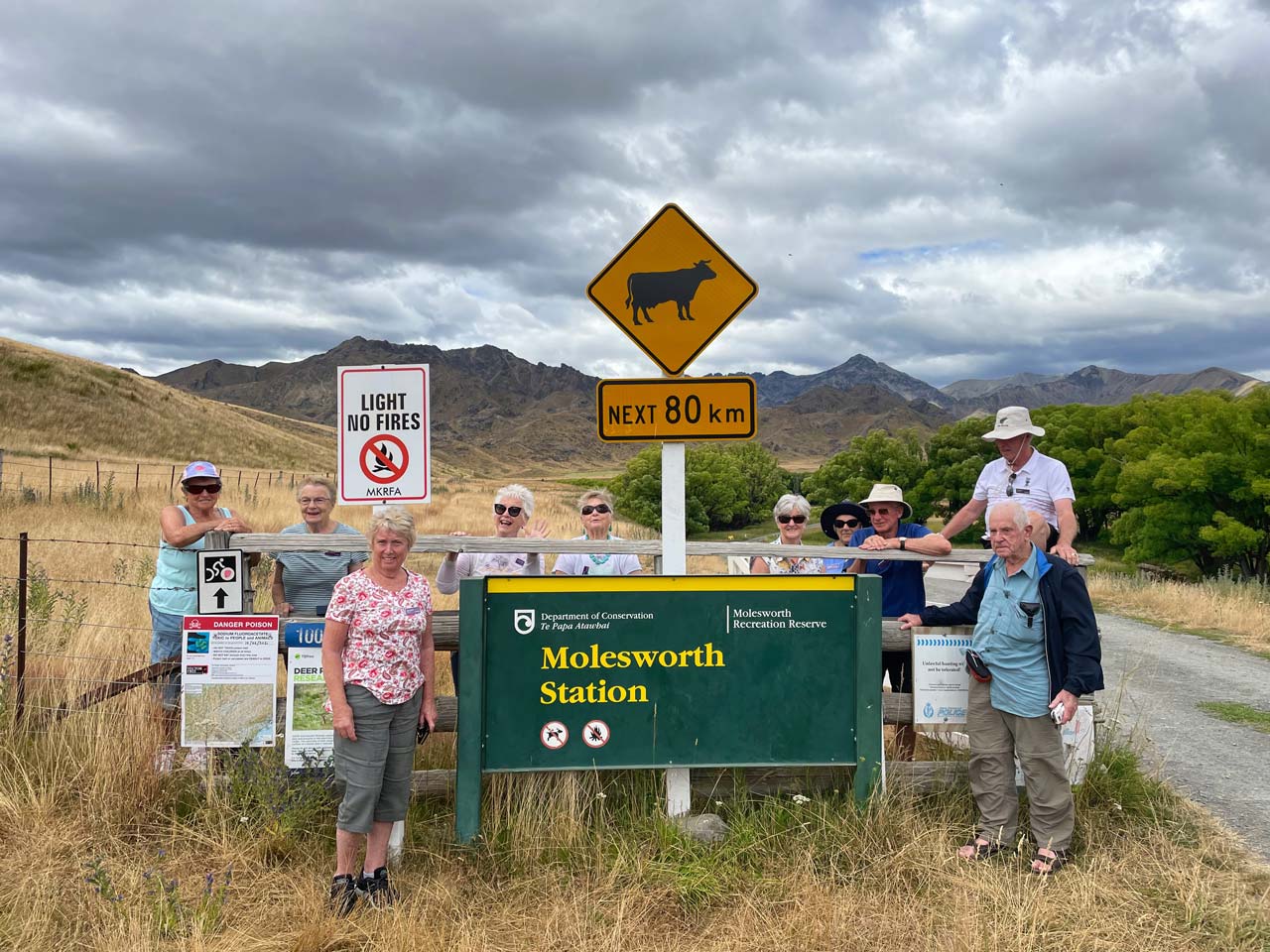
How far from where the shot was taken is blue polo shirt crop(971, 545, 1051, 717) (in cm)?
420

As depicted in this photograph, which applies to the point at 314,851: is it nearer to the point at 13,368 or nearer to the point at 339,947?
the point at 339,947

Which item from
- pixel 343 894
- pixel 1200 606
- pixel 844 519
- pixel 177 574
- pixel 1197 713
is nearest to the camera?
pixel 343 894

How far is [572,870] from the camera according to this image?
402 centimetres

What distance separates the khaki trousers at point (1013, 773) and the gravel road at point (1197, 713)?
0.89 meters

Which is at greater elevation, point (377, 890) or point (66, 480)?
point (66, 480)

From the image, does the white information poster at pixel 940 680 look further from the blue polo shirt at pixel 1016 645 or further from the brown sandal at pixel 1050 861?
the brown sandal at pixel 1050 861

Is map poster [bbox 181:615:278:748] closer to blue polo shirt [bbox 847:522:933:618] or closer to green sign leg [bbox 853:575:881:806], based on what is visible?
green sign leg [bbox 853:575:881:806]

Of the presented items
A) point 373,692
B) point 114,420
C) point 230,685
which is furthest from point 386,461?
point 114,420

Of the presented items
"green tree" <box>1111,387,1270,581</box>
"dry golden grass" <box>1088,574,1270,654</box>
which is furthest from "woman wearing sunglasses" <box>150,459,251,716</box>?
"green tree" <box>1111,387,1270,581</box>

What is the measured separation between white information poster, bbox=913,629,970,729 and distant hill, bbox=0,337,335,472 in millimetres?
58805

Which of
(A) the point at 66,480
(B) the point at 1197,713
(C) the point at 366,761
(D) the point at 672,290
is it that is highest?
(A) the point at 66,480

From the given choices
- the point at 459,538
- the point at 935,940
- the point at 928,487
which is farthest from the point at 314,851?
the point at 928,487

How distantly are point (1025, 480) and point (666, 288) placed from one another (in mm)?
2447

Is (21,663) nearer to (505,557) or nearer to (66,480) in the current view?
(505,557)
